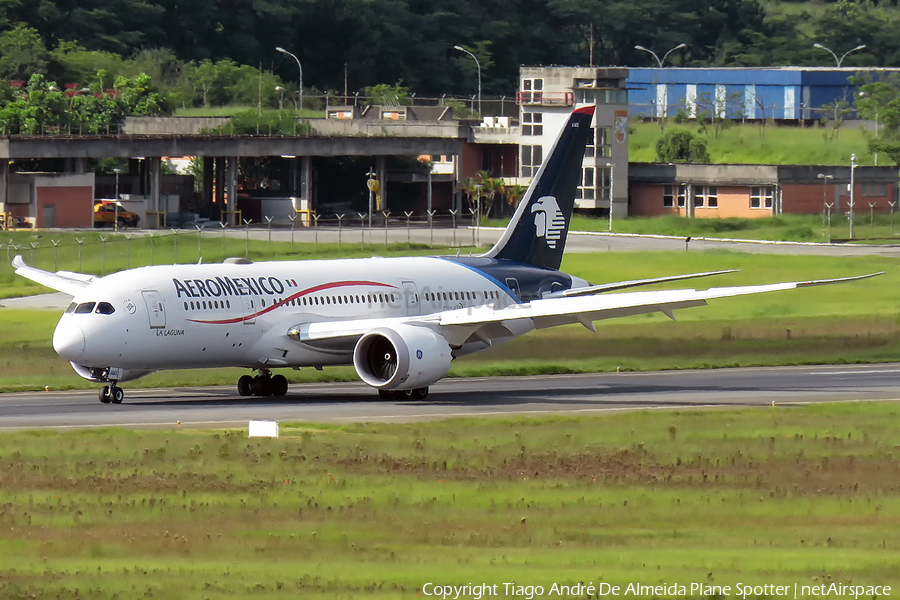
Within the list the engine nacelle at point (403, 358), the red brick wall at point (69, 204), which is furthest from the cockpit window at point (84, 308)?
the red brick wall at point (69, 204)

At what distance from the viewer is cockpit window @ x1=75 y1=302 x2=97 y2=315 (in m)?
44.9

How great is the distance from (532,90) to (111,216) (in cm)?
4986

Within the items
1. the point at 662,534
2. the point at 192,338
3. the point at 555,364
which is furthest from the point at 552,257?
the point at 662,534

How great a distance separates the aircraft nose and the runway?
1.73 meters

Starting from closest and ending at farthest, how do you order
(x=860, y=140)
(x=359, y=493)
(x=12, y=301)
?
(x=359, y=493)
(x=12, y=301)
(x=860, y=140)

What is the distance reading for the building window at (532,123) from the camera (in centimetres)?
15375

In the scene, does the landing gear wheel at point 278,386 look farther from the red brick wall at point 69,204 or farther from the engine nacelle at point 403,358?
the red brick wall at point 69,204

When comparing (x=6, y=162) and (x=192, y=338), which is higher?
(x=6, y=162)

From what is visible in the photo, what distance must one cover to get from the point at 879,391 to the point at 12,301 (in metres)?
50.4

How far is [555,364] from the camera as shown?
6050 centimetres

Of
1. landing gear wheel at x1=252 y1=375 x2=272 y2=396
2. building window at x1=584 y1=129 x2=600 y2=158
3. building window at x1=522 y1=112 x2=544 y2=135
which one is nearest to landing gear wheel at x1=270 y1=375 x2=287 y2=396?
landing gear wheel at x1=252 y1=375 x2=272 y2=396

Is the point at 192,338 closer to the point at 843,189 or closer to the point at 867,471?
the point at 867,471

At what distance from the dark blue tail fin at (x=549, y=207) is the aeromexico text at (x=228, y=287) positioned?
11.2 m

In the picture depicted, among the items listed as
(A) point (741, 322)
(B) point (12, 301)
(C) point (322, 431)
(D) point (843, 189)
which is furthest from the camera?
(D) point (843, 189)
